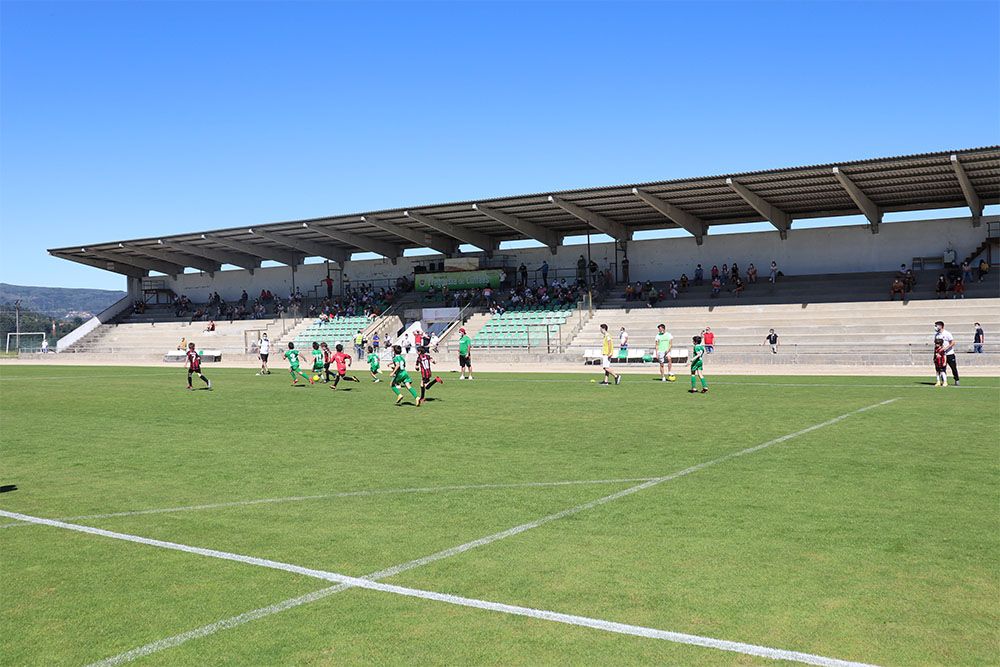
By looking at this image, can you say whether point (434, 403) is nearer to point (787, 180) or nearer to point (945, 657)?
point (945, 657)

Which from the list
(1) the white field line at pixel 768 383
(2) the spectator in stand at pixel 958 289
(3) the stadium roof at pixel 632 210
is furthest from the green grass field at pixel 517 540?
(2) the spectator in stand at pixel 958 289

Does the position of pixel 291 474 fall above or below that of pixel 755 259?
below

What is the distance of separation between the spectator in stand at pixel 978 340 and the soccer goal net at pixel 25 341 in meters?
57.4

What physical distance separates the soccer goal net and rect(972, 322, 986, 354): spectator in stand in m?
57.4

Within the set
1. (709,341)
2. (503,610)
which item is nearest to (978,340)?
(709,341)

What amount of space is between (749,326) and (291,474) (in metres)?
31.6

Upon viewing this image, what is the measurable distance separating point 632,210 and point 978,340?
18.3 m

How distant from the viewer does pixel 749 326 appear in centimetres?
3891

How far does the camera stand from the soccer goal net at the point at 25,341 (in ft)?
200

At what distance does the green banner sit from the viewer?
51.5 m

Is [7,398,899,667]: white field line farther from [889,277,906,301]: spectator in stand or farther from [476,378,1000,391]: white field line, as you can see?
[889,277,906,301]: spectator in stand

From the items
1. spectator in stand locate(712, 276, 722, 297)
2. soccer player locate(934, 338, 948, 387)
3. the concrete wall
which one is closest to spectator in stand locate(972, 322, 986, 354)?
soccer player locate(934, 338, 948, 387)

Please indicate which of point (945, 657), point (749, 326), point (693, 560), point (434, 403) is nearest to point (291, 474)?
point (693, 560)

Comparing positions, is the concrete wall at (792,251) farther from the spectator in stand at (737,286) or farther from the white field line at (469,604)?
the white field line at (469,604)
